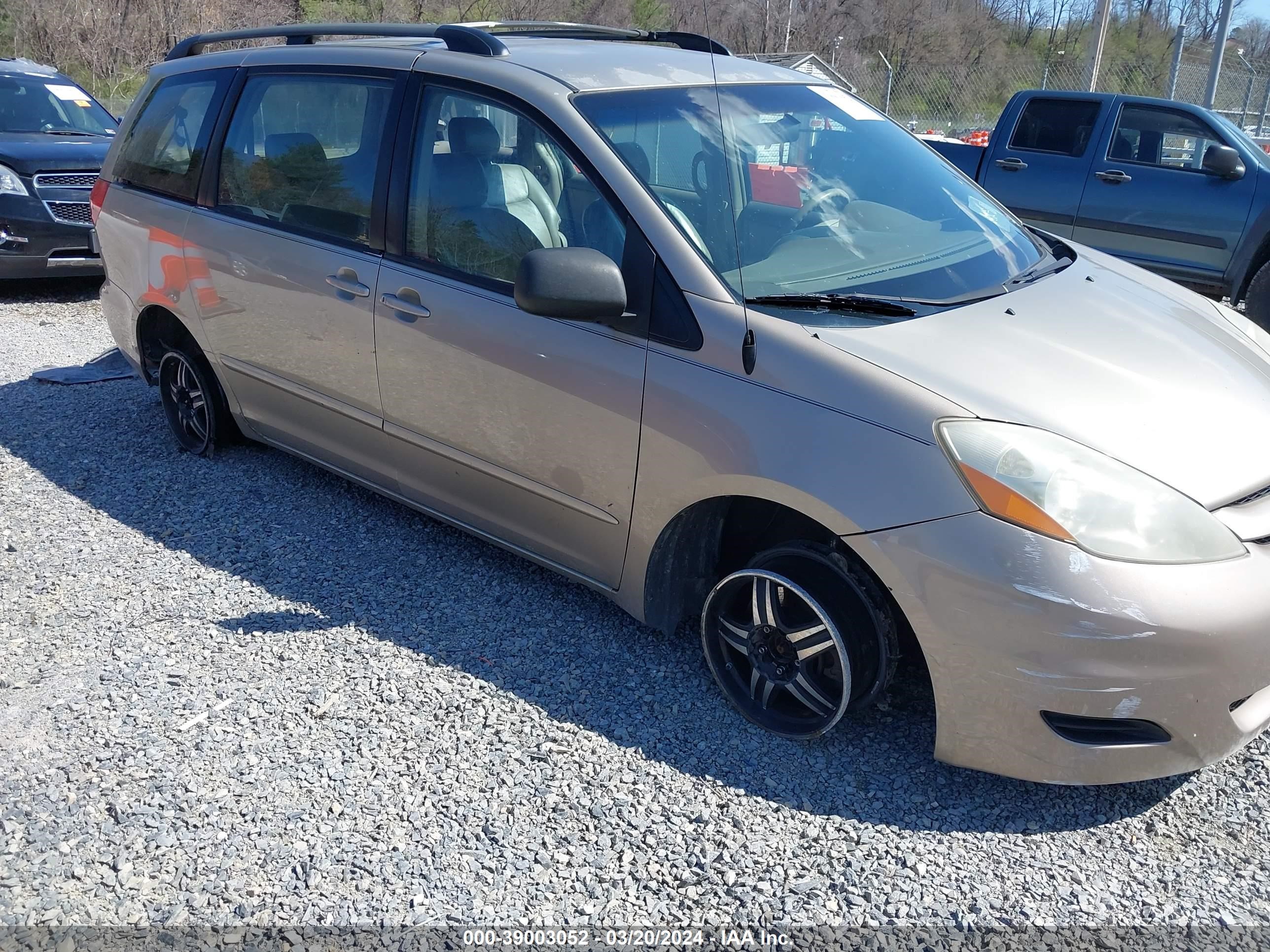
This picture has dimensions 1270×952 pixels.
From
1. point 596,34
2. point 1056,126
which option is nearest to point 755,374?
point 596,34

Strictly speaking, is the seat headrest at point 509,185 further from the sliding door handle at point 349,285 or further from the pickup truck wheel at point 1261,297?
the pickup truck wheel at point 1261,297

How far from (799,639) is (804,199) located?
4.72 ft

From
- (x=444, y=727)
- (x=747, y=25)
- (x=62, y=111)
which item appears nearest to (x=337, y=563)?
(x=444, y=727)

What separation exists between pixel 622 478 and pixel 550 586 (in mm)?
878

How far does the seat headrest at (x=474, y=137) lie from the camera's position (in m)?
3.44

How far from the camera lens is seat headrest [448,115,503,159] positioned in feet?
11.3

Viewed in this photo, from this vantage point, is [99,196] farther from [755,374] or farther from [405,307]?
[755,374]

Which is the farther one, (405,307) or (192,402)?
(192,402)

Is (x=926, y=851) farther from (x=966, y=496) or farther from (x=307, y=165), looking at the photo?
(x=307, y=165)

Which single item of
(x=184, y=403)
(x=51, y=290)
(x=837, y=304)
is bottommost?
(x=51, y=290)

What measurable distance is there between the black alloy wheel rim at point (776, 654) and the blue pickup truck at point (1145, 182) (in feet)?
20.1

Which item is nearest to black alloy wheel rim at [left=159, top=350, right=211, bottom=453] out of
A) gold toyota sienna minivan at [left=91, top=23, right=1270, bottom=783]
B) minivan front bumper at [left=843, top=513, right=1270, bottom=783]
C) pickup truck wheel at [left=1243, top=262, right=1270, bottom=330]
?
gold toyota sienna minivan at [left=91, top=23, right=1270, bottom=783]

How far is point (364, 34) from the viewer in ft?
13.7

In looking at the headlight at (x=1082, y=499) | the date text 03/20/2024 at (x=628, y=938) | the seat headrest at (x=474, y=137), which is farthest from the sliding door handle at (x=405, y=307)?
the date text 03/20/2024 at (x=628, y=938)
